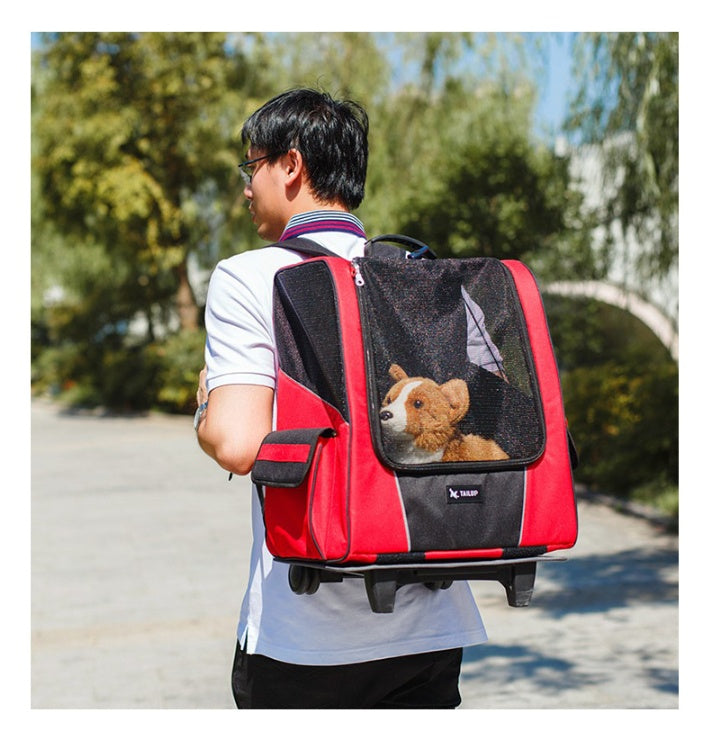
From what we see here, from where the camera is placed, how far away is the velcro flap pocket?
1667 millimetres

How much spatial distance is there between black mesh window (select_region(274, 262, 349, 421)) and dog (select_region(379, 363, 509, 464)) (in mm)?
87

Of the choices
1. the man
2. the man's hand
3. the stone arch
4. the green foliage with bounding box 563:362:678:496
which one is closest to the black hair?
the man

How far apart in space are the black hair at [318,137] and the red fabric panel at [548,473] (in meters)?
0.42

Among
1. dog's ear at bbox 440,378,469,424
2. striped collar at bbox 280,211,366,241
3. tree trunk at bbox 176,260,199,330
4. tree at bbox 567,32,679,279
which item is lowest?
dog's ear at bbox 440,378,469,424

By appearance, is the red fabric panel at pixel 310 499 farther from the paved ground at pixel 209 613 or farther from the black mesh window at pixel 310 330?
the paved ground at pixel 209 613

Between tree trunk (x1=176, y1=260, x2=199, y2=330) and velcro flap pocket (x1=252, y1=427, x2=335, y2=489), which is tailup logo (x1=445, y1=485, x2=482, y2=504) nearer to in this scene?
velcro flap pocket (x1=252, y1=427, x2=335, y2=489)

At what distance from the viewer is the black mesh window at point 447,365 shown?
5.65 ft

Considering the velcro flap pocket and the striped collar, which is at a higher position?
the striped collar

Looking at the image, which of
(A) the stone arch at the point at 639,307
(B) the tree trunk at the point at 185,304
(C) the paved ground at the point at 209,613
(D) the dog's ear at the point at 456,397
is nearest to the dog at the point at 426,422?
(D) the dog's ear at the point at 456,397

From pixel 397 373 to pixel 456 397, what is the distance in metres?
0.11

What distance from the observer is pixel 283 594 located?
6.13ft

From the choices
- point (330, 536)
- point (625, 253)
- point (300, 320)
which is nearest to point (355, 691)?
point (330, 536)

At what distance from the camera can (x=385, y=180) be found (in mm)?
16344

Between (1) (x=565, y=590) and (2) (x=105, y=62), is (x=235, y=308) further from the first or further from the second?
(2) (x=105, y=62)
